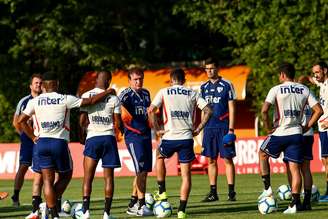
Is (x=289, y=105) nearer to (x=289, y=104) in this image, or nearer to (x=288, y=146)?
(x=289, y=104)

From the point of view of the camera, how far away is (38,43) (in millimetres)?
40000

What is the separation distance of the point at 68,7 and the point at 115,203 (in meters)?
20.9

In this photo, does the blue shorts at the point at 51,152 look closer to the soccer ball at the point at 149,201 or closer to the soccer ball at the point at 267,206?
the soccer ball at the point at 149,201

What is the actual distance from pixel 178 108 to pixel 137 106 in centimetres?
137

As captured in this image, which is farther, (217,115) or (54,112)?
(217,115)

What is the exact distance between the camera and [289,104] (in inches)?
659

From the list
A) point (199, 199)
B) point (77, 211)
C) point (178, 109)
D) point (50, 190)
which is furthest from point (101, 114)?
point (199, 199)

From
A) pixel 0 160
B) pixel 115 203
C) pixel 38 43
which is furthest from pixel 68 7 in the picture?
pixel 115 203

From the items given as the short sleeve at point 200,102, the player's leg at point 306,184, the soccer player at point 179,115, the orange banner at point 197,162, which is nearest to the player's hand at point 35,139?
the soccer player at point 179,115

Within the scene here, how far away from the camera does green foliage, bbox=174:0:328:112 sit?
35.6 meters

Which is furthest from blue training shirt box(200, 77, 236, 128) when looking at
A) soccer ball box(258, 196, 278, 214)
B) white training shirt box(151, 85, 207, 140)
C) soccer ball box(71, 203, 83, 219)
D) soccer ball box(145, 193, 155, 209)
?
soccer ball box(71, 203, 83, 219)

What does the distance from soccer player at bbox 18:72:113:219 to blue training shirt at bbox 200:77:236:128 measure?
4945 mm

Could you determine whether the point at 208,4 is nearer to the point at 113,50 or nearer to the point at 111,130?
the point at 113,50

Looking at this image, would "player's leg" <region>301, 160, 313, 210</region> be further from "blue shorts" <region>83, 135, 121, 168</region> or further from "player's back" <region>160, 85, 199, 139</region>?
"blue shorts" <region>83, 135, 121, 168</region>
